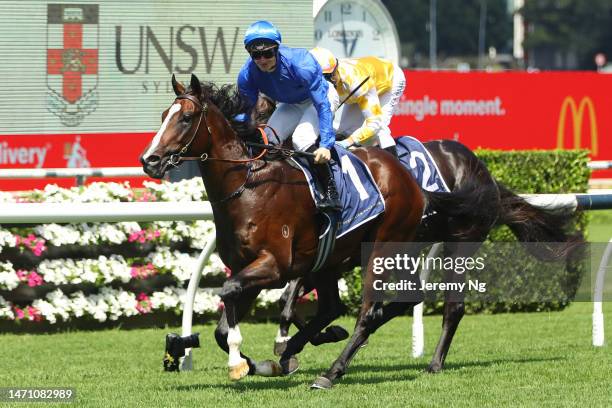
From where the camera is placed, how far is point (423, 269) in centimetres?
657

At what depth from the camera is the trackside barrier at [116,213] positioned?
5.93m

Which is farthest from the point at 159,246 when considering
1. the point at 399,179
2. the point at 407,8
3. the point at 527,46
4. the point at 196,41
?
the point at 527,46

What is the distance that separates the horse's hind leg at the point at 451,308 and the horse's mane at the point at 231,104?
1409 millimetres

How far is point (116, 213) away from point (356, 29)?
630 cm

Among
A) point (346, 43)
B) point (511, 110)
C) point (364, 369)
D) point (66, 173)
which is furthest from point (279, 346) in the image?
point (511, 110)

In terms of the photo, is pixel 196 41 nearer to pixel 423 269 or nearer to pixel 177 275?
pixel 177 275

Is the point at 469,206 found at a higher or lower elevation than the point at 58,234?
higher

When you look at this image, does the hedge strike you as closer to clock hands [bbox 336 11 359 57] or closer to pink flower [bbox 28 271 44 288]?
pink flower [bbox 28 271 44 288]

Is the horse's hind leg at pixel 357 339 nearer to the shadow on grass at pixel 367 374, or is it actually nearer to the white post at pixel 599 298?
the shadow on grass at pixel 367 374

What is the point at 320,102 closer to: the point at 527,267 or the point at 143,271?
the point at 143,271

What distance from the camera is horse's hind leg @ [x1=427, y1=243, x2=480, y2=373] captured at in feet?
20.4

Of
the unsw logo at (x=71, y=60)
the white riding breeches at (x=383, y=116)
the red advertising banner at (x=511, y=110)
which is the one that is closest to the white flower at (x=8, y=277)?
the unsw logo at (x=71, y=60)

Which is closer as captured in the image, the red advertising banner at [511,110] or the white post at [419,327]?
the white post at [419,327]

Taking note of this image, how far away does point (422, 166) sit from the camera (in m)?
6.70
